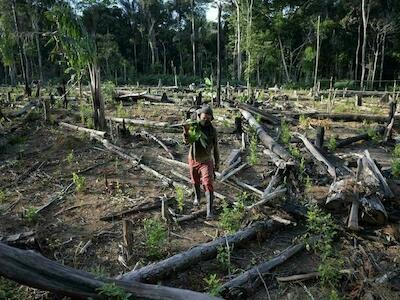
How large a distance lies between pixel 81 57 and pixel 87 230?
6.72 m

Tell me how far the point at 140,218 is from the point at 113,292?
9.14 ft

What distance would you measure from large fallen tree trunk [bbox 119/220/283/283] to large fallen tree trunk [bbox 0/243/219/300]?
1.53ft

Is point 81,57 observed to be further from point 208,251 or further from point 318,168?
point 208,251

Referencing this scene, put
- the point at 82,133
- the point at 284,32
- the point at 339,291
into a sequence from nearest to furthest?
the point at 339,291 → the point at 82,133 → the point at 284,32

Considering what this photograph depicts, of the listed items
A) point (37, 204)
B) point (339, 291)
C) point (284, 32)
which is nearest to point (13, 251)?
point (339, 291)

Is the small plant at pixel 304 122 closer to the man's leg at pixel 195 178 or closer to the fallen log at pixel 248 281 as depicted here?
the man's leg at pixel 195 178

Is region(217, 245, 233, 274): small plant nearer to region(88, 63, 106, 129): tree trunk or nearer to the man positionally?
the man

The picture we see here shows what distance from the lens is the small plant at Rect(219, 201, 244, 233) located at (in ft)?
17.7

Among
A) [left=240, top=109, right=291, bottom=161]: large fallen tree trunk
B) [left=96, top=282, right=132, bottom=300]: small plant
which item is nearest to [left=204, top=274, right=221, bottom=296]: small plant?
[left=96, top=282, right=132, bottom=300]: small plant

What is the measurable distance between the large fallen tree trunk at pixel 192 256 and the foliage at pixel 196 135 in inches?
55.6

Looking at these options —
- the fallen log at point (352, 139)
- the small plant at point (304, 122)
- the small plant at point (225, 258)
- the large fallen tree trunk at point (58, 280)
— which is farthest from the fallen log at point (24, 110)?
the large fallen tree trunk at point (58, 280)

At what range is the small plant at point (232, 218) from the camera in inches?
213

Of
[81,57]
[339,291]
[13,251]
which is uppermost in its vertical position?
[81,57]

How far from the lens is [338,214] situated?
5.83 meters
